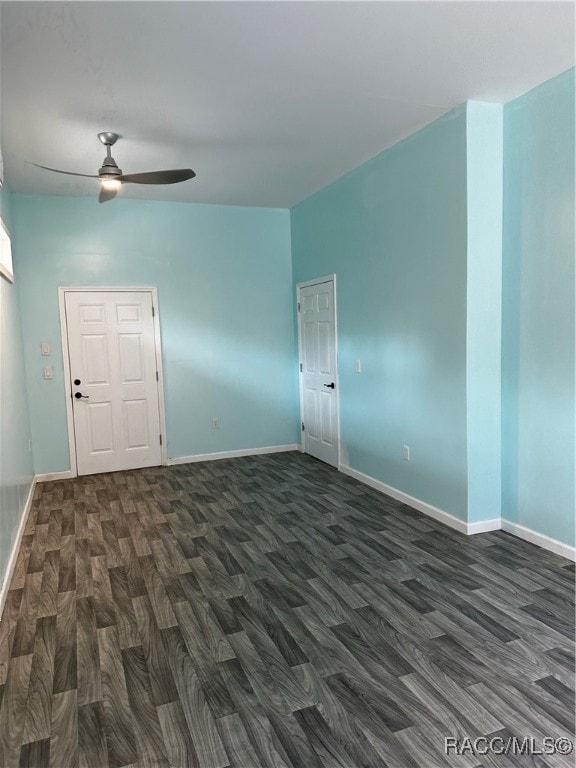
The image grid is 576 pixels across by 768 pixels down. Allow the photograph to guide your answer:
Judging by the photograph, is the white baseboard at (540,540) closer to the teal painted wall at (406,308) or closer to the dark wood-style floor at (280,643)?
the dark wood-style floor at (280,643)

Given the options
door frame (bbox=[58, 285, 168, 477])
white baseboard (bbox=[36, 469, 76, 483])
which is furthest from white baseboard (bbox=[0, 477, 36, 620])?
door frame (bbox=[58, 285, 168, 477])

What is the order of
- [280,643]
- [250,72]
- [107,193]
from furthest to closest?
[107,193], [250,72], [280,643]

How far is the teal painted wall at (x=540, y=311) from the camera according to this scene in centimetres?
305

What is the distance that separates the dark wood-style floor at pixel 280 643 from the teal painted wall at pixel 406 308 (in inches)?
24.6

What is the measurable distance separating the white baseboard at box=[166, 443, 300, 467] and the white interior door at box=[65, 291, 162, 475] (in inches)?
11.1

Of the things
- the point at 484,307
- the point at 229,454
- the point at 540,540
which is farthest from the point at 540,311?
the point at 229,454

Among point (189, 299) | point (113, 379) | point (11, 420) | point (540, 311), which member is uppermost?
point (189, 299)

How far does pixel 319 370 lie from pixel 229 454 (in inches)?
59.8

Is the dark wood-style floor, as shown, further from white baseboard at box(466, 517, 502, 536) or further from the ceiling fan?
the ceiling fan

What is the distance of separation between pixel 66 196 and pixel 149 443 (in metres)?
2.77

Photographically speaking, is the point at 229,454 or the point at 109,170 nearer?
the point at 109,170

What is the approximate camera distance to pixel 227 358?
608 cm

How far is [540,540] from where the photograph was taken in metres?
3.34

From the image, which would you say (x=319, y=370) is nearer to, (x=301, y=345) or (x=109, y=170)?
(x=301, y=345)
